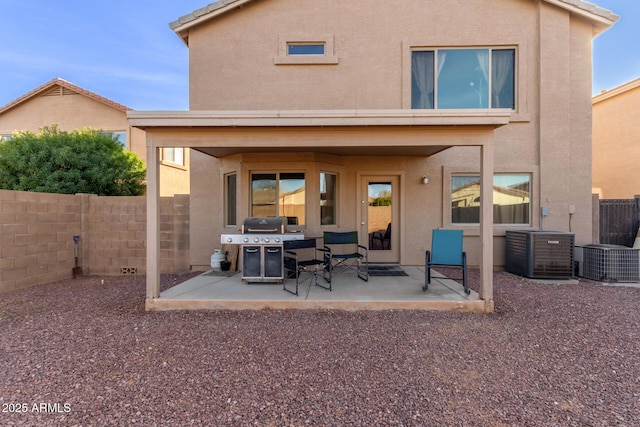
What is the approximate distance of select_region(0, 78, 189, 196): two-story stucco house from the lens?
11.9m

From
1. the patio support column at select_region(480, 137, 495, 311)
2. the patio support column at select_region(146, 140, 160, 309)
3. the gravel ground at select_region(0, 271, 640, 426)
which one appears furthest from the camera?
the patio support column at select_region(146, 140, 160, 309)

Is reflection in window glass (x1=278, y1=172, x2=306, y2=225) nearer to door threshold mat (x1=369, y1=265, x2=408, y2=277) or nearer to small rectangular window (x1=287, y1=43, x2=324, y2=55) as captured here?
door threshold mat (x1=369, y1=265, x2=408, y2=277)

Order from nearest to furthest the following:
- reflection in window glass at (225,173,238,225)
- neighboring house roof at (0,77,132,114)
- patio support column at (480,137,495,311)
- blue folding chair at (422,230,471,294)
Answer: patio support column at (480,137,495,311) → blue folding chair at (422,230,471,294) → reflection in window glass at (225,173,238,225) → neighboring house roof at (0,77,132,114)

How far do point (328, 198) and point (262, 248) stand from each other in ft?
7.80

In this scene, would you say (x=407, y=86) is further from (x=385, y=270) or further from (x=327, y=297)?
(x=327, y=297)

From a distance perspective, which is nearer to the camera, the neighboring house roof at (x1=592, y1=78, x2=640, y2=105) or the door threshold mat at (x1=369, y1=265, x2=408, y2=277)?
the door threshold mat at (x1=369, y1=265, x2=408, y2=277)

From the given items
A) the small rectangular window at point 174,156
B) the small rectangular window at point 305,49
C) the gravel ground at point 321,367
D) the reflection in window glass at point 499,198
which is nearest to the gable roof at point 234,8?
the small rectangular window at point 305,49

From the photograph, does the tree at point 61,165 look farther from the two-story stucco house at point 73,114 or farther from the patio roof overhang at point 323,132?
the patio roof overhang at point 323,132

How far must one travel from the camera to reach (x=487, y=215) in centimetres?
453

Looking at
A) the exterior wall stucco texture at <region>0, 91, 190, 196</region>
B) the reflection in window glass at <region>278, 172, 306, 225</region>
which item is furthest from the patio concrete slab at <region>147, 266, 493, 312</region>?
the exterior wall stucco texture at <region>0, 91, 190, 196</region>

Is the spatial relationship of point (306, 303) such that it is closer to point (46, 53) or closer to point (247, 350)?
point (247, 350)

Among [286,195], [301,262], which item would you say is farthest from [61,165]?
[301,262]

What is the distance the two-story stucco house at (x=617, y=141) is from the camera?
440 inches

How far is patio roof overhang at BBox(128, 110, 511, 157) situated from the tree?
541 centimetres
